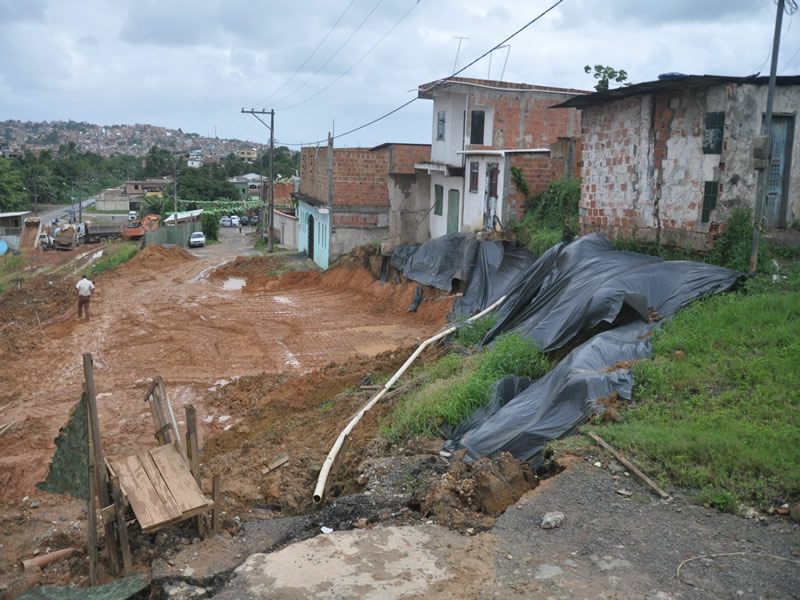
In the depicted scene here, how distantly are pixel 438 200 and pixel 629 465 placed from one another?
19.7 meters

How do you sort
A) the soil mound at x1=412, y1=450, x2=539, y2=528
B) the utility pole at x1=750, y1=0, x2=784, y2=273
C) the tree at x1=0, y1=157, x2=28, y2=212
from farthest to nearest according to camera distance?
the tree at x1=0, y1=157, x2=28, y2=212 < the utility pole at x1=750, y1=0, x2=784, y2=273 < the soil mound at x1=412, y1=450, x2=539, y2=528

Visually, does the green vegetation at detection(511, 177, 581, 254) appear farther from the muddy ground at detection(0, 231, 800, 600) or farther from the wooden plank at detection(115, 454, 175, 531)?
the wooden plank at detection(115, 454, 175, 531)

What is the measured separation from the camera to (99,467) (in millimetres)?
6168

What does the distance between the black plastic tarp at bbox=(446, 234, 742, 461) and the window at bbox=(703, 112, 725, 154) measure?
2093mm

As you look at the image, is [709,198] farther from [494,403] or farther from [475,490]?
[475,490]

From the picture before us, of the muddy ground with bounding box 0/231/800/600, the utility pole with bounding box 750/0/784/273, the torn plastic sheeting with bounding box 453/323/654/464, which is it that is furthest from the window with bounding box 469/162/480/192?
the torn plastic sheeting with bounding box 453/323/654/464

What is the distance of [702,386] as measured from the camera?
25.5ft

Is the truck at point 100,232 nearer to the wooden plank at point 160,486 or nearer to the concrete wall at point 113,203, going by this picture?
the concrete wall at point 113,203

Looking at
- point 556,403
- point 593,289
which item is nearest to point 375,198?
point 593,289

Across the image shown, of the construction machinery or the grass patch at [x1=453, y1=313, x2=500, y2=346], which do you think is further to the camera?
the construction machinery

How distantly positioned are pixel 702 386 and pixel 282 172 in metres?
89.1

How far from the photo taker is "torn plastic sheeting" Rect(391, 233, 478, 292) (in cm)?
1911

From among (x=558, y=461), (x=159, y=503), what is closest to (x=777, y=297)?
(x=558, y=461)

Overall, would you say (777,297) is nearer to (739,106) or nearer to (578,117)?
(739,106)
